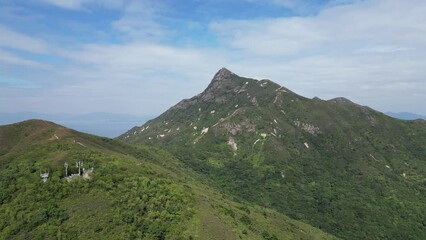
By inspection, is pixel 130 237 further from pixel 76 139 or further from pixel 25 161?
pixel 76 139

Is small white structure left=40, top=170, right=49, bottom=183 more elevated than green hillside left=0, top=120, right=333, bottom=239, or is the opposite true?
small white structure left=40, top=170, right=49, bottom=183

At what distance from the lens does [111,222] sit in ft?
273

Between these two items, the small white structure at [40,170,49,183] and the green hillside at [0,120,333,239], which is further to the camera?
the small white structure at [40,170,49,183]

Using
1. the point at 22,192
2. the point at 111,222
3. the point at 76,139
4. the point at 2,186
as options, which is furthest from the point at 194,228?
the point at 76,139

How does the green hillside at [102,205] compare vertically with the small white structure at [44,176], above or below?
Result: below

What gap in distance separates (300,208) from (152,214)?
128m

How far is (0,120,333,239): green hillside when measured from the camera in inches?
3233

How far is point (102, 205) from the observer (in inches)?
3462

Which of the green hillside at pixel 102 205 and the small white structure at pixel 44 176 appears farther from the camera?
the small white structure at pixel 44 176

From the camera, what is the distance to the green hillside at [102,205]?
82.1 meters

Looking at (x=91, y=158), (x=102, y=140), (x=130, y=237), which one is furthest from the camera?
(x=102, y=140)

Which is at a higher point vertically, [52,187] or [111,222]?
[52,187]

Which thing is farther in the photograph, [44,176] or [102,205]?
[44,176]

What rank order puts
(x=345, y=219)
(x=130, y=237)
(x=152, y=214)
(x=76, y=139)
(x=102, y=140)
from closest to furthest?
(x=130, y=237) < (x=152, y=214) < (x=76, y=139) < (x=102, y=140) < (x=345, y=219)
